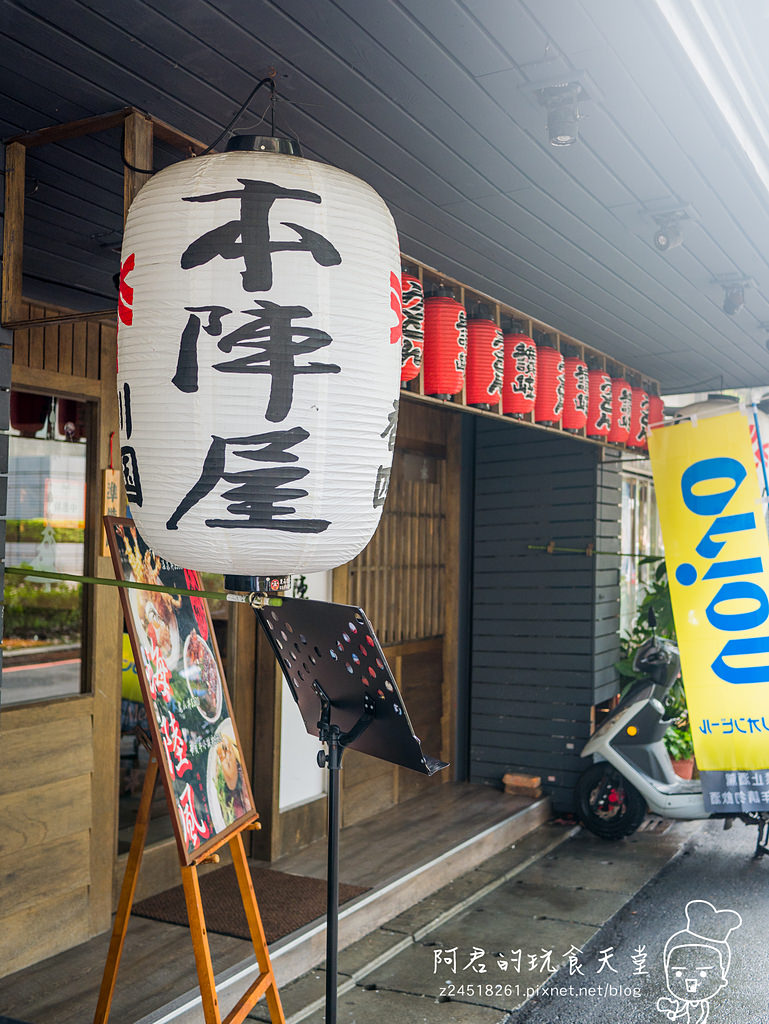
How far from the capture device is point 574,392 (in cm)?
598

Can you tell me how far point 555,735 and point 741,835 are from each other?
1453 millimetres

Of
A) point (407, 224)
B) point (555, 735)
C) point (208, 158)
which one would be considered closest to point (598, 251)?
point (407, 224)

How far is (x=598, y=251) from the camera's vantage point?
459 cm

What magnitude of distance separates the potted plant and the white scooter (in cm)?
35

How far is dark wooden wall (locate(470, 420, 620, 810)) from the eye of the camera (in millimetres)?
7203

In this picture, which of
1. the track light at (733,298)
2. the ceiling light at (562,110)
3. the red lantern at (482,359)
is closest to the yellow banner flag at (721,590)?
the track light at (733,298)

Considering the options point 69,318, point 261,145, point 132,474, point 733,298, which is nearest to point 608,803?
point 733,298

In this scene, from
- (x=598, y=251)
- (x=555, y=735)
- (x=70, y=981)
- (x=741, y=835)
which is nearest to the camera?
(x=70, y=981)

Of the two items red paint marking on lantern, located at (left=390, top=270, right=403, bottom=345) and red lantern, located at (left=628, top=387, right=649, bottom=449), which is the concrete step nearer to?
red paint marking on lantern, located at (left=390, top=270, right=403, bottom=345)

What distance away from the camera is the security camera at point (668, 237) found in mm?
4105

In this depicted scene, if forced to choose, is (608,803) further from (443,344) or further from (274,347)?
(274,347)

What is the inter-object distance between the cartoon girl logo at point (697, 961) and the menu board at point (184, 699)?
2.22 metres

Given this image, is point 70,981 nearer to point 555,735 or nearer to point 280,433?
point 280,433

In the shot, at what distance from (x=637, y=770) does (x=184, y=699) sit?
4.21m
